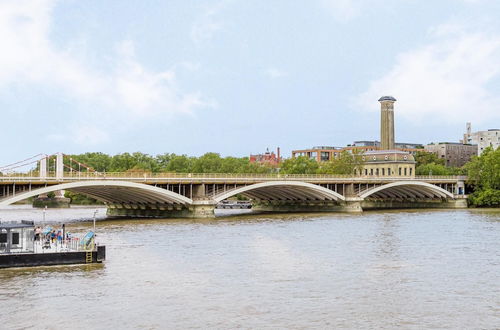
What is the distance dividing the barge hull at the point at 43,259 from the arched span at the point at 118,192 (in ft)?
75.7

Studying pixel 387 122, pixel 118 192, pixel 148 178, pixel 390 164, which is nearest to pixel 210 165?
pixel 390 164

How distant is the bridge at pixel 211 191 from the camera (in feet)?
210

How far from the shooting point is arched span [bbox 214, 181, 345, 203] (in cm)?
7858

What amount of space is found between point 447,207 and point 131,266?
76434 mm

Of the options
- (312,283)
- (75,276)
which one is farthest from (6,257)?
(312,283)

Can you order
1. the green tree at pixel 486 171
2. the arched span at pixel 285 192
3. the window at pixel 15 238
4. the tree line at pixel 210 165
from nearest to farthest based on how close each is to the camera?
the window at pixel 15 238, the arched span at pixel 285 192, the green tree at pixel 486 171, the tree line at pixel 210 165

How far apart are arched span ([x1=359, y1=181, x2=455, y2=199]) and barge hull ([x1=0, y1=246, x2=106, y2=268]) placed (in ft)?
198

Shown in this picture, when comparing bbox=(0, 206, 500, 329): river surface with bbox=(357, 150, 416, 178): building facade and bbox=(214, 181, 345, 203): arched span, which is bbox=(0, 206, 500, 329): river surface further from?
bbox=(357, 150, 416, 178): building facade

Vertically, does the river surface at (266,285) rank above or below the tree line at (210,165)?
below

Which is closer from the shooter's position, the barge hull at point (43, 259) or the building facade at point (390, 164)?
the barge hull at point (43, 259)

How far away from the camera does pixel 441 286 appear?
1262 inches

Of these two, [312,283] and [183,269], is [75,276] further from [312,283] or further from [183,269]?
[312,283]

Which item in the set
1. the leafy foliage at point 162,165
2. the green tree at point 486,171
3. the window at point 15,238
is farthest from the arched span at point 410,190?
the window at point 15,238

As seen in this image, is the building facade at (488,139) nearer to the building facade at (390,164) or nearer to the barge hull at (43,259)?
the building facade at (390,164)
